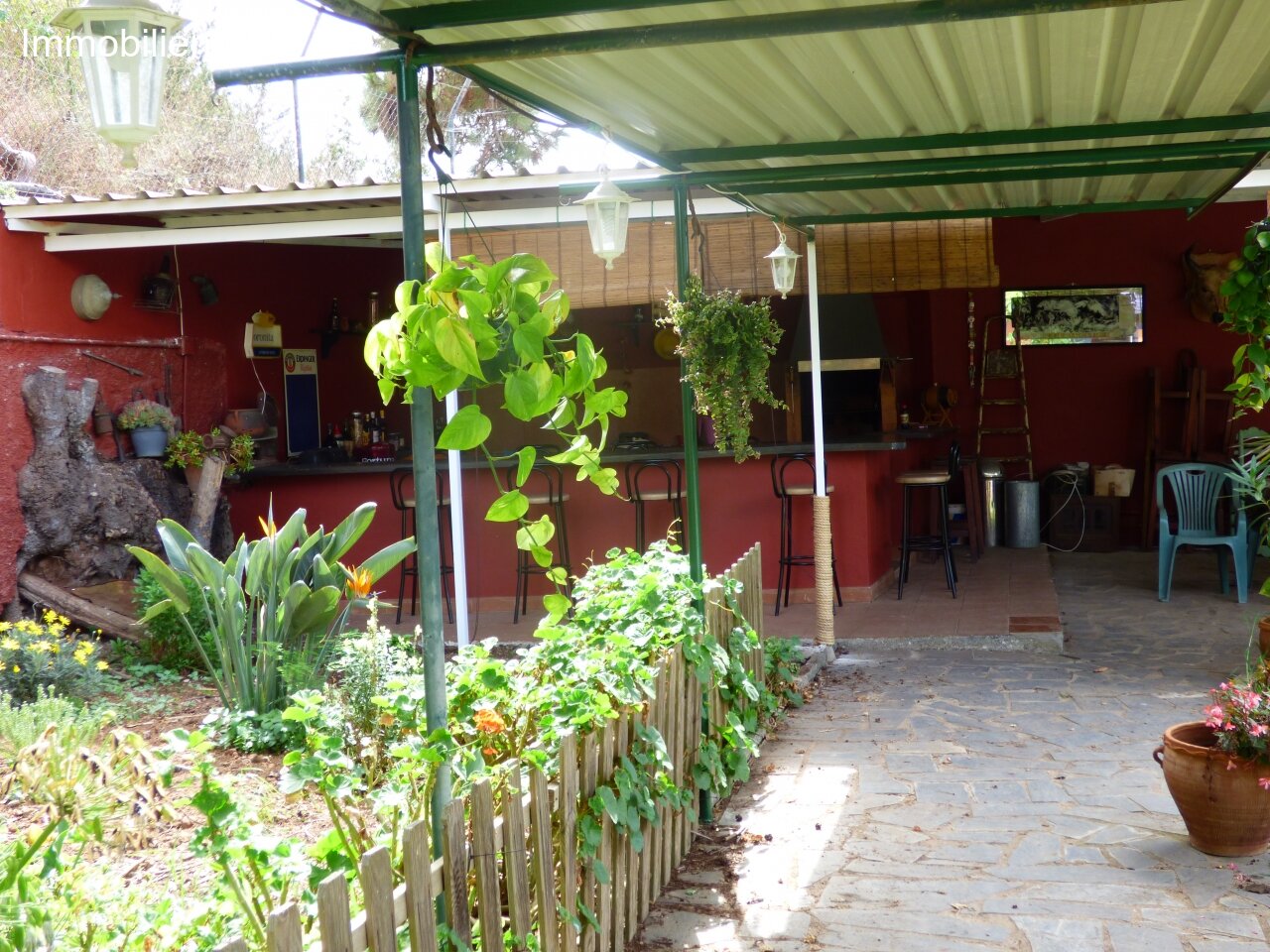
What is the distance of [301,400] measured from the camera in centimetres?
1038

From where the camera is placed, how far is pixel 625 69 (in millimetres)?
3197

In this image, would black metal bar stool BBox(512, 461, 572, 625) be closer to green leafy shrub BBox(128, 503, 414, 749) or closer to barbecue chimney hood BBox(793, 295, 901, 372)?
green leafy shrub BBox(128, 503, 414, 749)

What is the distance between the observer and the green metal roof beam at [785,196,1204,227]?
548 cm

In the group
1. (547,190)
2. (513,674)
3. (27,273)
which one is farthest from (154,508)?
(513,674)

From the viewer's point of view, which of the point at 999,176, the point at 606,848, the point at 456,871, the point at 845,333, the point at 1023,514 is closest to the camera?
the point at 456,871

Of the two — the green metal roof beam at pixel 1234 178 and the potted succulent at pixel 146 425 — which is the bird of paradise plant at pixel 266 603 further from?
the green metal roof beam at pixel 1234 178

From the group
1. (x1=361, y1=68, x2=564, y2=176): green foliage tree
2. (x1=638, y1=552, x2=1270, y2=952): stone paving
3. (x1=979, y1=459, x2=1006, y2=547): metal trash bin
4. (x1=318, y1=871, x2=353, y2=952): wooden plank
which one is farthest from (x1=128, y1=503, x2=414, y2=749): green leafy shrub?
(x1=361, y1=68, x2=564, y2=176): green foliage tree

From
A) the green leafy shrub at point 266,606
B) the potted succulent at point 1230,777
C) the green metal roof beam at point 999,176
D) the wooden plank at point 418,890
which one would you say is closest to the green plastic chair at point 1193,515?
the green metal roof beam at point 999,176

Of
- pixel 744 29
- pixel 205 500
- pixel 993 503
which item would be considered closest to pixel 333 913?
pixel 744 29

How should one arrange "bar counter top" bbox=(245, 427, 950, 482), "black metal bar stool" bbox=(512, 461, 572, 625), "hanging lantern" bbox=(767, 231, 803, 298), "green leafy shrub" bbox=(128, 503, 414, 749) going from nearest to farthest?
"green leafy shrub" bbox=(128, 503, 414, 749), "hanging lantern" bbox=(767, 231, 803, 298), "bar counter top" bbox=(245, 427, 950, 482), "black metal bar stool" bbox=(512, 461, 572, 625)

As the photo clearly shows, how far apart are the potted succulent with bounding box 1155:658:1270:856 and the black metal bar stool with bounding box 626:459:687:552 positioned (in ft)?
15.1

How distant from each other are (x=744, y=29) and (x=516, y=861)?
183 cm

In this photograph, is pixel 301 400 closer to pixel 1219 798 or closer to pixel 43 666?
pixel 43 666

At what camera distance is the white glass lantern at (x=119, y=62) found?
216 centimetres
